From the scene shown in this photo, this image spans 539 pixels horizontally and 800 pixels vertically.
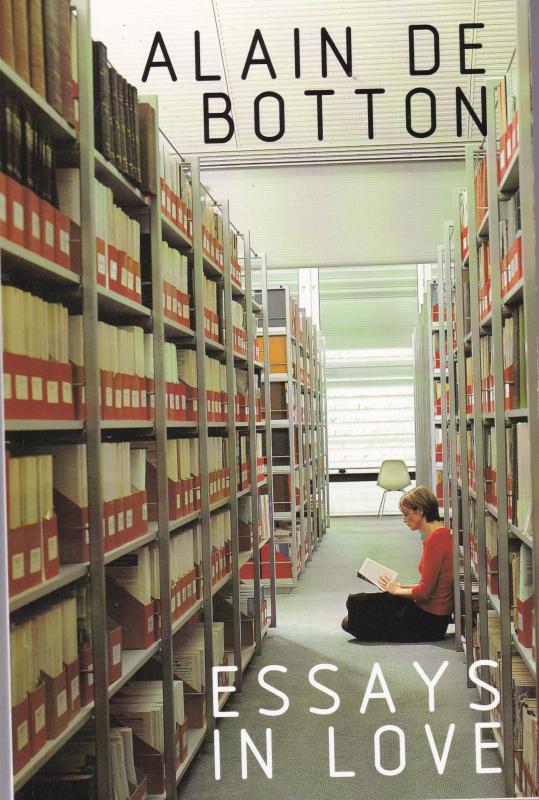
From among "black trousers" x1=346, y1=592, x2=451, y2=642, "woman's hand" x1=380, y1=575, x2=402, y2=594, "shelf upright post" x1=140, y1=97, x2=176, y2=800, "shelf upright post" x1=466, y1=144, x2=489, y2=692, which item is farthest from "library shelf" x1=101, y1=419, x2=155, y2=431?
"woman's hand" x1=380, y1=575, x2=402, y2=594

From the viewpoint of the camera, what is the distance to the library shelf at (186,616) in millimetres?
3312

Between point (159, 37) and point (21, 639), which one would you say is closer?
point (21, 639)

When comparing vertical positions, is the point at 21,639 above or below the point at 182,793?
above

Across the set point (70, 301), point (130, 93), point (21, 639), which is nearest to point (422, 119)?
point (130, 93)

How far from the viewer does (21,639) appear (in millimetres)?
1916

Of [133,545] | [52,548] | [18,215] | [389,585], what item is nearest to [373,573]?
[389,585]

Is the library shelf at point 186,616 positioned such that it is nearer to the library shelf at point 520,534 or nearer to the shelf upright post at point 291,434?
the library shelf at point 520,534

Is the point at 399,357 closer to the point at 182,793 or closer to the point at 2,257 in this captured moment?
the point at 182,793

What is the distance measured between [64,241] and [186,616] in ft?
5.94

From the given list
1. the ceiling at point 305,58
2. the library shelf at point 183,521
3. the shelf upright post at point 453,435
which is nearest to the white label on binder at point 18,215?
the ceiling at point 305,58

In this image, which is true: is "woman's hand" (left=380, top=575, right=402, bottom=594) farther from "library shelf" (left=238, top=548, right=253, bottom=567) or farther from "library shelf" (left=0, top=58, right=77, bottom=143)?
"library shelf" (left=0, top=58, right=77, bottom=143)

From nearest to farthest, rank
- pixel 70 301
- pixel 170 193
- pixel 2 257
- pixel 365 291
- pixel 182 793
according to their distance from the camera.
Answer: pixel 2 257 → pixel 70 301 → pixel 182 793 → pixel 170 193 → pixel 365 291

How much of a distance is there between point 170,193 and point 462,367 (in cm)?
183

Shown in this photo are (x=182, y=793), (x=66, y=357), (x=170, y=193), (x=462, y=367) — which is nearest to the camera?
(x=66, y=357)
